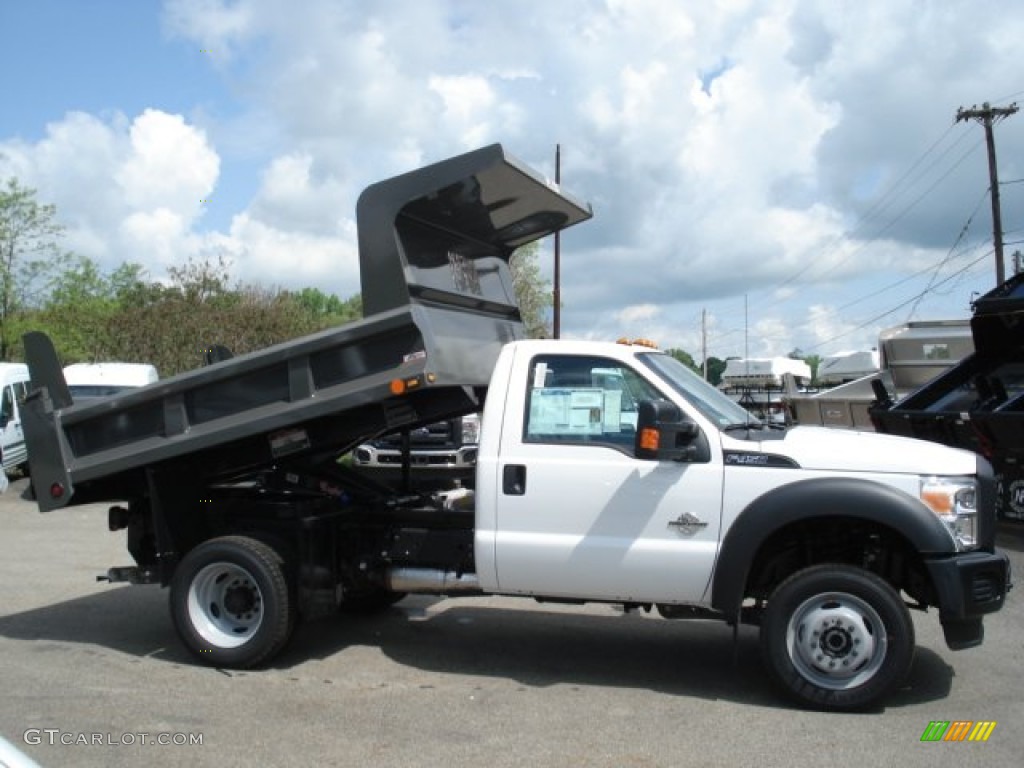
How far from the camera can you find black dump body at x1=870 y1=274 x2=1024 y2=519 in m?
10.5

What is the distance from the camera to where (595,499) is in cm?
553

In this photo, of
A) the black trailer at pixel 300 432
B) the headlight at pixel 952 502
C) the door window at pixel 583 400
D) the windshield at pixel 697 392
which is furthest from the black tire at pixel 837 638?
the black trailer at pixel 300 432

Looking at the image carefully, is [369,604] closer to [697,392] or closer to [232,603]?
[232,603]

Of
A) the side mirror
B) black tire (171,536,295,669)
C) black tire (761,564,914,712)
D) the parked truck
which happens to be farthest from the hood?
black tire (171,536,295,669)

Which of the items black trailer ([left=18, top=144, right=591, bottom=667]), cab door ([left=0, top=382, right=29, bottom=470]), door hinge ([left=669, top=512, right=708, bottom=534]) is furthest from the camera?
cab door ([left=0, top=382, right=29, bottom=470])

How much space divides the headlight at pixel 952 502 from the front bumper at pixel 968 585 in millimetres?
118

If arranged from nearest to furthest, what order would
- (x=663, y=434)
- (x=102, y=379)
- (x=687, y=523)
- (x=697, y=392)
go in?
(x=663, y=434)
(x=687, y=523)
(x=697, y=392)
(x=102, y=379)

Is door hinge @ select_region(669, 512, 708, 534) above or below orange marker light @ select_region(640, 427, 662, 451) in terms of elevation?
below

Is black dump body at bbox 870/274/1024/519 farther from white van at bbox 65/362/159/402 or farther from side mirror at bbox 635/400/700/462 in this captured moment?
white van at bbox 65/362/159/402

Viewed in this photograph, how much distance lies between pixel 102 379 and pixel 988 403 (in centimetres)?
1466

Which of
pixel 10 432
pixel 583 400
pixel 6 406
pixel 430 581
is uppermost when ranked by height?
pixel 6 406

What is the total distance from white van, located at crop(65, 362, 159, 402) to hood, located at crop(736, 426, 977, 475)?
14479mm

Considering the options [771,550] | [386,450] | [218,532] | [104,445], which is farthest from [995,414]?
[104,445]

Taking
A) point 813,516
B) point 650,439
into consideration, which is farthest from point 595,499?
point 813,516
